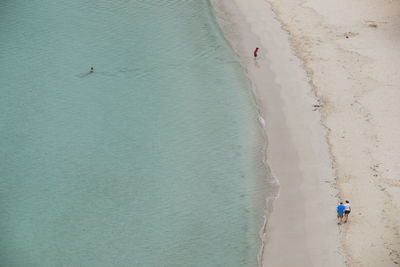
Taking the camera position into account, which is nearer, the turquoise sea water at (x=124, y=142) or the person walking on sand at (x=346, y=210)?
the turquoise sea water at (x=124, y=142)

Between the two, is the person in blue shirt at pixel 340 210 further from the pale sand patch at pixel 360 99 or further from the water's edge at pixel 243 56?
the water's edge at pixel 243 56

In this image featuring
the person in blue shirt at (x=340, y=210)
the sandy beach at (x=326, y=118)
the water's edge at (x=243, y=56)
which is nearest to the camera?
the sandy beach at (x=326, y=118)

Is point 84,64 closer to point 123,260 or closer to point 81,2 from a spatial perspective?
point 81,2

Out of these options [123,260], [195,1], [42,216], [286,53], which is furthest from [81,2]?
[123,260]

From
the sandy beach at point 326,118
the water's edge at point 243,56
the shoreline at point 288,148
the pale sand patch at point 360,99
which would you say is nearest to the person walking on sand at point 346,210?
the pale sand patch at point 360,99

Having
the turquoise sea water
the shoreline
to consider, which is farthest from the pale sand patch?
the turquoise sea water

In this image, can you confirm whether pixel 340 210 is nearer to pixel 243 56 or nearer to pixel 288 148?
pixel 288 148

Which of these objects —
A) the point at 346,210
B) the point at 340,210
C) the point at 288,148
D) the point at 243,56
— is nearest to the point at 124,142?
the point at 288,148
